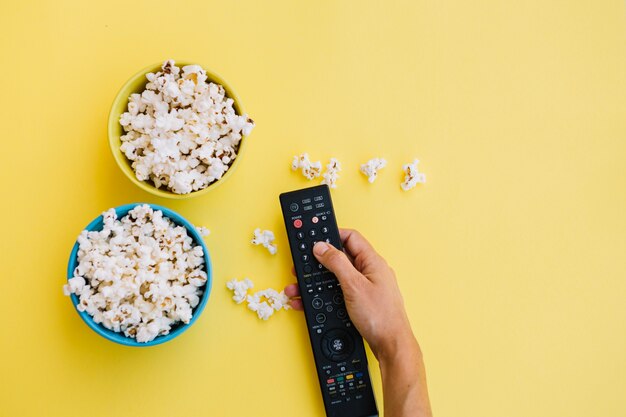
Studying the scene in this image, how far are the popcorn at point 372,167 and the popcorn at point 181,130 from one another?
27cm

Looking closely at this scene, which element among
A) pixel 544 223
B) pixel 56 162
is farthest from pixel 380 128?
pixel 56 162

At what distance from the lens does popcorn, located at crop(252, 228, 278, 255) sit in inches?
42.2

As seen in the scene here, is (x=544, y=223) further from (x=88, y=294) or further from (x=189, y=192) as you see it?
(x=88, y=294)

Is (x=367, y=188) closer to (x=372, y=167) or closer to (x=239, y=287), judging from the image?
(x=372, y=167)

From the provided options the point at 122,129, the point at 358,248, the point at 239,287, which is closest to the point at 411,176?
the point at 358,248

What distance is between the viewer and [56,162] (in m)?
1.07

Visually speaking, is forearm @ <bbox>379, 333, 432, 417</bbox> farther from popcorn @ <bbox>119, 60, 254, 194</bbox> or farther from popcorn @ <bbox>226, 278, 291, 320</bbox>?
popcorn @ <bbox>119, 60, 254, 194</bbox>

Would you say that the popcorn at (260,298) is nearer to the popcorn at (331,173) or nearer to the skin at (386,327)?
the skin at (386,327)

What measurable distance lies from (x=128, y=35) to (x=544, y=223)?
3.15 feet

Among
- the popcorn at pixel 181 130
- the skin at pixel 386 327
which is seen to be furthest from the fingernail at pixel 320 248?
the popcorn at pixel 181 130

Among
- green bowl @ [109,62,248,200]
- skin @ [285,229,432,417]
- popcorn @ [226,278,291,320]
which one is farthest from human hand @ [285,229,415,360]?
green bowl @ [109,62,248,200]

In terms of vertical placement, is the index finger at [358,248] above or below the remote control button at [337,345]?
above

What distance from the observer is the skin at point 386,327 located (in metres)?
0.99

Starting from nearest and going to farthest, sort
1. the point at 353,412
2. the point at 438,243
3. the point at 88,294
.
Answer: the point at 88,294
the point at 353,412
the point at 438,243
